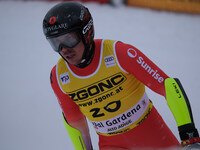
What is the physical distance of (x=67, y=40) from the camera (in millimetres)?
2045

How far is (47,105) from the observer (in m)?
4.39

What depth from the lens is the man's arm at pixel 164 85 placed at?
1745mm

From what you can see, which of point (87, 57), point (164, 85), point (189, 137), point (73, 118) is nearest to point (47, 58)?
point (73, 118)

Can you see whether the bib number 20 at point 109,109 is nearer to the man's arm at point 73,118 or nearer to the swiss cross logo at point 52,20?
the man's arm at point 73,118

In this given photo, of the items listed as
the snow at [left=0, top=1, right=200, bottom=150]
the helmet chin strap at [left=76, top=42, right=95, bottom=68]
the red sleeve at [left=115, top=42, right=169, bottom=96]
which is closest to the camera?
the red sleeve at [left=115, top=42, right=169, bottom=96]

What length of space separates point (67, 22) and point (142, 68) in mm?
659

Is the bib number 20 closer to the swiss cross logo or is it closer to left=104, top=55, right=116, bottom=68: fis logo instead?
left=104, top=55, right=116, bottom=68: fis logo

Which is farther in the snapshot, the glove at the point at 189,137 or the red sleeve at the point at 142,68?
the red sleeve at the point at 142,68

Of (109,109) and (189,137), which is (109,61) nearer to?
(109,109)

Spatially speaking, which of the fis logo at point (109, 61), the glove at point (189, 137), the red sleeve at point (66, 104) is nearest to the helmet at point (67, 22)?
the fis logo at point (109, 61)

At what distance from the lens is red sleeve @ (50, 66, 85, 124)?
2336mm

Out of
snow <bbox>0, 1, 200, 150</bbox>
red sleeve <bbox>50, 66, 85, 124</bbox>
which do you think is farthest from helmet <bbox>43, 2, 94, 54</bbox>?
snow <bbox>0, 1, 200, 150</bbox>

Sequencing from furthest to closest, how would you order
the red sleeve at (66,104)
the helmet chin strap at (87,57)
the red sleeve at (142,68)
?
the red sleeve at (66,104)
the helmet chin strap at (87,57)
the red sleeve at (142,68)

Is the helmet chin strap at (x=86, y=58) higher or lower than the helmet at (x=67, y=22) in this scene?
lower
